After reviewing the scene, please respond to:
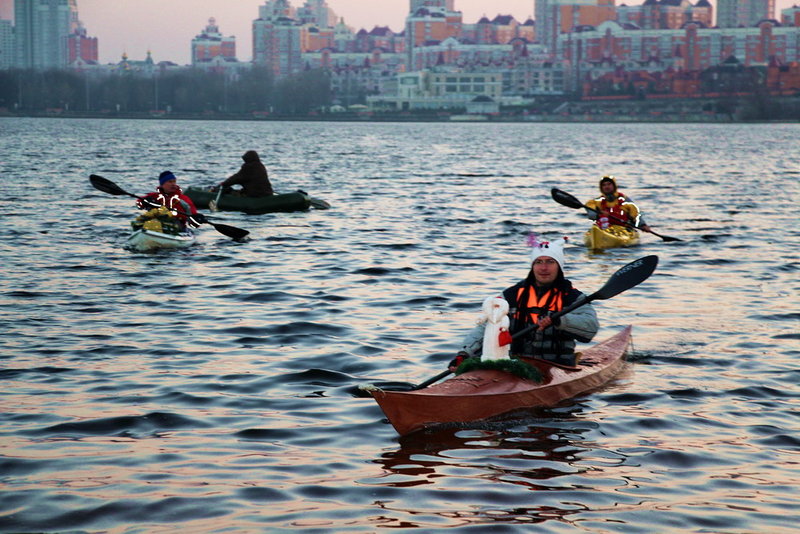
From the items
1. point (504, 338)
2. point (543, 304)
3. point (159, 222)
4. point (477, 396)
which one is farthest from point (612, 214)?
point (477, 396)

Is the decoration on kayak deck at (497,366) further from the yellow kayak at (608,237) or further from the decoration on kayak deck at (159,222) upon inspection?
the yellow kayak at (608,237)

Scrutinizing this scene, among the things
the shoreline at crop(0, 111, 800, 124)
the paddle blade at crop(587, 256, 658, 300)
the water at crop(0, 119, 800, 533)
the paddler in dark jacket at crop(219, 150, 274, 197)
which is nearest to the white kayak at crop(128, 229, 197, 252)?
the water at crop(0, 119, 800, 533)

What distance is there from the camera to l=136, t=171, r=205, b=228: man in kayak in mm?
18375

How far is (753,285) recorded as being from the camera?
52.3 ft

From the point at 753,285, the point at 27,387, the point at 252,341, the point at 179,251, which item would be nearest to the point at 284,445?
the point at 27,387

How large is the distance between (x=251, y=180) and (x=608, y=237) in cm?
909

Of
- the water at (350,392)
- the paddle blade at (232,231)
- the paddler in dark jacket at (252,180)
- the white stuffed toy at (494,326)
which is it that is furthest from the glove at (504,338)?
the paddler in dark jacket at (252,180)

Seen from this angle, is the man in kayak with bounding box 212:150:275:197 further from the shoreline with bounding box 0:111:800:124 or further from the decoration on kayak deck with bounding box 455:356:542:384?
the shoreline with bounding box 0:111:800:124

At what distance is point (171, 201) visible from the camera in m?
18.7

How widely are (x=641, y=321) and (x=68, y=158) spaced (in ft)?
143

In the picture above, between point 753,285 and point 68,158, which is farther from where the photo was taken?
point 68,158

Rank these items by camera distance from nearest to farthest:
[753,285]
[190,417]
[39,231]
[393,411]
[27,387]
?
[393,411] < [190,417] < [27,387] < [753,285] < [39,231]

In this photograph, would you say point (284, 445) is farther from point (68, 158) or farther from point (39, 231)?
point (68, 158)

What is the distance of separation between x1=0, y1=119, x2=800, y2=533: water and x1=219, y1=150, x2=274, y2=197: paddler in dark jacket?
96.9 inches
